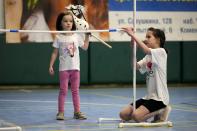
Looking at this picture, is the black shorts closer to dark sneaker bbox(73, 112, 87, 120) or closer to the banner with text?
dark sneaker bbox(73, 112, 87, 120)

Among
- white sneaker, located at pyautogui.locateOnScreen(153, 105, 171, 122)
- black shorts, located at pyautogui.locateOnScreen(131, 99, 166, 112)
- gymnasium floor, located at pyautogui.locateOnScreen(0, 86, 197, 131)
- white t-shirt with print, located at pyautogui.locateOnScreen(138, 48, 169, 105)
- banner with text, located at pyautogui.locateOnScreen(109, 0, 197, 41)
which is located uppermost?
banner with text, located at pyautogui.locateOnScreen(109, 0, 197, 41)

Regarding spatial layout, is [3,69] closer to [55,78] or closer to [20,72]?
[20,72]

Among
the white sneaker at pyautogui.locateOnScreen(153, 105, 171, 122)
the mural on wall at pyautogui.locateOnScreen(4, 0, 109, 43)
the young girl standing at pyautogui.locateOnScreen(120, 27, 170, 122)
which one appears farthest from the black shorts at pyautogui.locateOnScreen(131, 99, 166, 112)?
the mural on wall at pyautogui.locateOnScreen(4, 0, 109, 43)

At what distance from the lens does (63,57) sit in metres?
6.80

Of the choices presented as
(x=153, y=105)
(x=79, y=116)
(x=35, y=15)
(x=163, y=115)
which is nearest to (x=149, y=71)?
(x=153, y=105)

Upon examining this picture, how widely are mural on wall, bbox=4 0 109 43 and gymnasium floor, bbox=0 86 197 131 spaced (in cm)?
108

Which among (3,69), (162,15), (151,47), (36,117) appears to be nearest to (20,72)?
(3,69)

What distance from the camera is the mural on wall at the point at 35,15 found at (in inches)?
412

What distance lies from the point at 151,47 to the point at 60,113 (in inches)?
57.5

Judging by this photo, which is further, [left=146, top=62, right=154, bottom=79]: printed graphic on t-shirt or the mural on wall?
the mural on wall

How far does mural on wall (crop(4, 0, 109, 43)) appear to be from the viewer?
10453 millimetres

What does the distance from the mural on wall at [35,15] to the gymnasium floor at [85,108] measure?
1.08 m

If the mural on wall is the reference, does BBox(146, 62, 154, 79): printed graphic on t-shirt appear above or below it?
below

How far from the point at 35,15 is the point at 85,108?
3.37m
